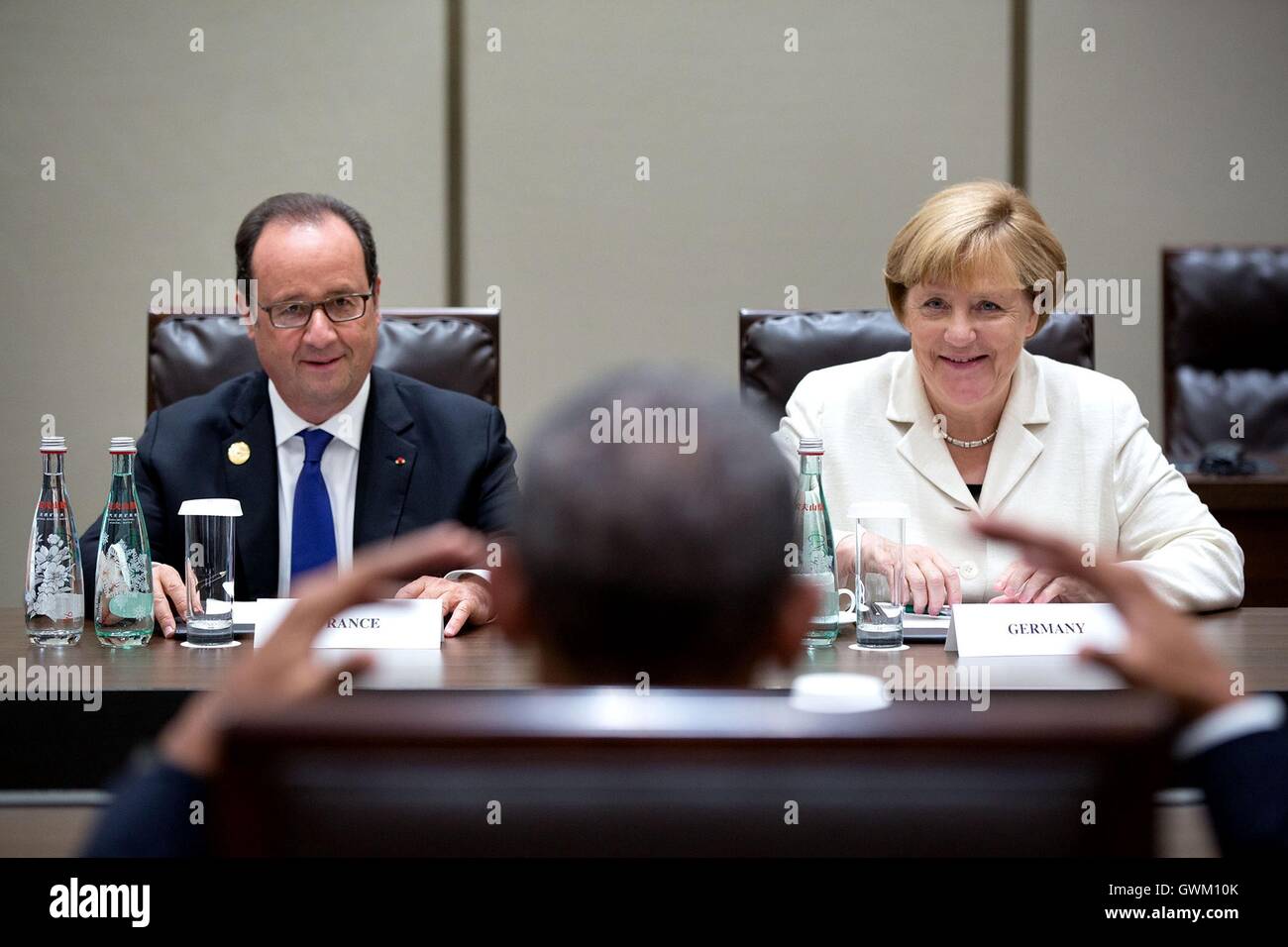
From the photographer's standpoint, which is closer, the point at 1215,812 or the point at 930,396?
the point at 1215,812

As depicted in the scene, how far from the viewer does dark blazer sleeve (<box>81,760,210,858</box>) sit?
521 mm

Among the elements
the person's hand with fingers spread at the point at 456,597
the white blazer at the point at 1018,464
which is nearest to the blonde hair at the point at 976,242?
the white blazer at the point at 1018,464

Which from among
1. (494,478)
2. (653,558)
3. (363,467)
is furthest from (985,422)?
(653,558)

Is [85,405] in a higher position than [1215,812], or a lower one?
higher

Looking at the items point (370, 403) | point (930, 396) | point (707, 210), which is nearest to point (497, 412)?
point (370, 403)

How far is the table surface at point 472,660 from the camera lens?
146cm

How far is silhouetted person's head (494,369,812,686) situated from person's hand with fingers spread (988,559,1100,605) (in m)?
1.26

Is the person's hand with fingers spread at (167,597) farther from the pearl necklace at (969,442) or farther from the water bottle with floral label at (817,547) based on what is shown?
the pearl necklace at (969,442)

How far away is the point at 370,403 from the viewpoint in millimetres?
2328

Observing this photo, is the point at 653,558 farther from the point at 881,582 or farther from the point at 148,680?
the point at 881,582

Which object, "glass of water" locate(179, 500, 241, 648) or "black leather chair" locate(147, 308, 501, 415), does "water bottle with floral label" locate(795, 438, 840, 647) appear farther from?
"black leather chair" locate(147, 308, 501, 415)

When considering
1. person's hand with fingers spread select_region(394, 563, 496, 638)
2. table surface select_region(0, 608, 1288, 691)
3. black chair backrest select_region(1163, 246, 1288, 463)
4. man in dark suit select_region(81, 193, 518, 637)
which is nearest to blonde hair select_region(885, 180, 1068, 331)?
table surface select_region(0, 608, 1288, 691)

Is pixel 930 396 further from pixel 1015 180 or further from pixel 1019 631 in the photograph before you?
pixel 1015 180

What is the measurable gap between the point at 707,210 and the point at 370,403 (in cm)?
198
